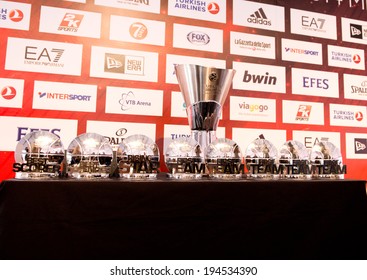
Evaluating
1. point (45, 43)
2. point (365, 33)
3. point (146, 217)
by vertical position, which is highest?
point (365, 33)

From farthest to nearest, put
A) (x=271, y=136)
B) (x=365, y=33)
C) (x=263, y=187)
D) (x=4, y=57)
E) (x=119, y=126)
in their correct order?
(x=365, y=33) → (x=271, y=136) → (x=119, y=126) → (x=4, y=57) → (x=263, y=187)

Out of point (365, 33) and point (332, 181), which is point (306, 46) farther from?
point (332, 181)

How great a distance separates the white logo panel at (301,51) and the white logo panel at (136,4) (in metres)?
1.33

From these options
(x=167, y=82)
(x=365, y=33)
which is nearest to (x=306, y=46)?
(x=365, y=33)

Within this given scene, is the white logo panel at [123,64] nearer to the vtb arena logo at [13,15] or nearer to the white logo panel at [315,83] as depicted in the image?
the vtb arena logo at [13,15]

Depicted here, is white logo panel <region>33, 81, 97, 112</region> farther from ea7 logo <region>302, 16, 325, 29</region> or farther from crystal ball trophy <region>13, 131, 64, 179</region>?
ea7 logo <region>302, 16, 325, 29</region>

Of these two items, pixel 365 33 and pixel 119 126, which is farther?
pixel 365 33

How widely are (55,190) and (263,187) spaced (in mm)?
596

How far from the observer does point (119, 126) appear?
242 cm

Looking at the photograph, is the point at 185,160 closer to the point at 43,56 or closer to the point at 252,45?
the point at 43,56

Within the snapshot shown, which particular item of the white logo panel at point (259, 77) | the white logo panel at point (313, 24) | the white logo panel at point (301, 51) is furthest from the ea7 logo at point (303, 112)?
the white logo panel at point (313, 24)

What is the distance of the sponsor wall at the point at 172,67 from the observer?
2.27 metres

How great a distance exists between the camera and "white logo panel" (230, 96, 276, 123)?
2.71m

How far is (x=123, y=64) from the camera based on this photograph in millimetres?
2461
